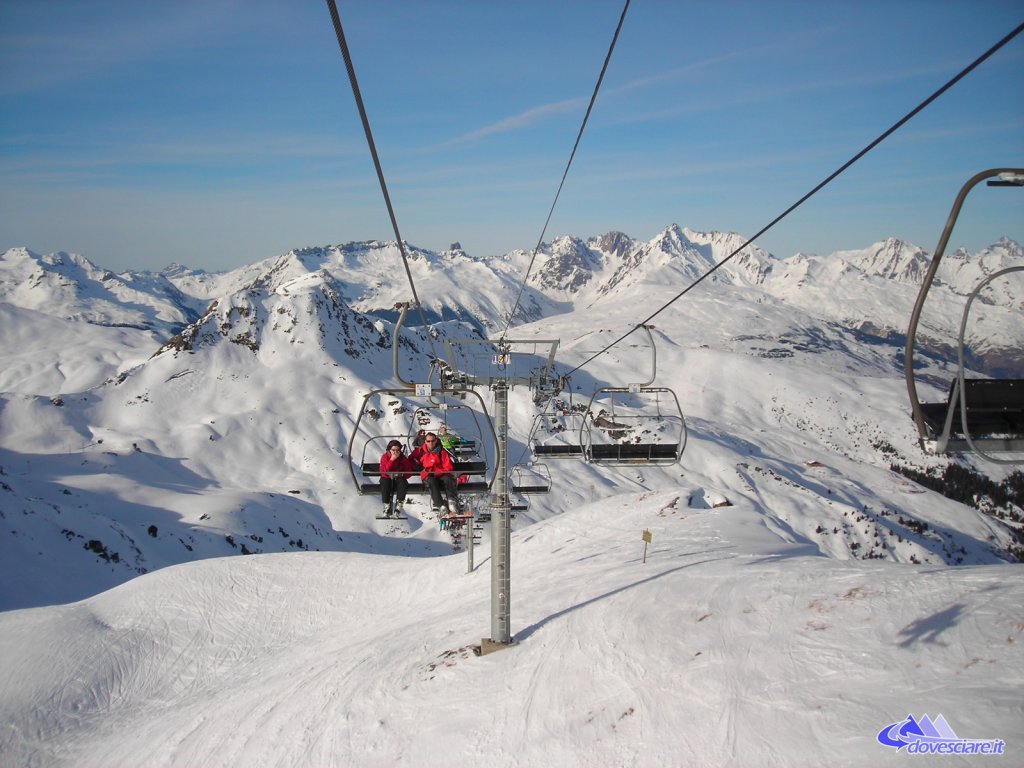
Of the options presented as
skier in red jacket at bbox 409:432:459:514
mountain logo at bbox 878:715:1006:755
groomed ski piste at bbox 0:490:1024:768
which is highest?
skier in red jacket at bbox 409:432:459:514

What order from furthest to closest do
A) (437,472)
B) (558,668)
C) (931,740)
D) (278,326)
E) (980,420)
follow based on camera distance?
1. (278,326)
2. (558,668)
3. (437,472)
4. (931,740)
5. (980,420)

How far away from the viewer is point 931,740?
9570 millimetres

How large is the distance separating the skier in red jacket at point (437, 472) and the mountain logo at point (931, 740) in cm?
829

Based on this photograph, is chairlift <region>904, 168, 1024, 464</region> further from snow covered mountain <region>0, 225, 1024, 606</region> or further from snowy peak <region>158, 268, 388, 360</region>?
snowy peak <region>158, 268, 388, 360</region>

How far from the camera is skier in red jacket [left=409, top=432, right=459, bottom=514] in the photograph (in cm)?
1348

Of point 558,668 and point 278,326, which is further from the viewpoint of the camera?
point 278,326

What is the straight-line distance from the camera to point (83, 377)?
171625 millimetres

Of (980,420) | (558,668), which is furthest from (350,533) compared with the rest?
(980,420)

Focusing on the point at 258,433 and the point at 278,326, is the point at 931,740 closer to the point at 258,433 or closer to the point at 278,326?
the point at 258,433

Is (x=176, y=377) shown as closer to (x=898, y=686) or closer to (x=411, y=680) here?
(x=411, y=680)

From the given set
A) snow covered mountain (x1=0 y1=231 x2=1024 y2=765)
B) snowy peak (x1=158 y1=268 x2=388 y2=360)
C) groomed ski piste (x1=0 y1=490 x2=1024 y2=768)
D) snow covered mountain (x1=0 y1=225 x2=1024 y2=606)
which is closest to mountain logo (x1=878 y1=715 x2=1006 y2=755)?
groomed ski piste (x1=0 y1=490 x2=1024 y2=768)

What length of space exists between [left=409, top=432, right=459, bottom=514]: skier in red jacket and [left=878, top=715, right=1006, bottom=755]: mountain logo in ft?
27.2

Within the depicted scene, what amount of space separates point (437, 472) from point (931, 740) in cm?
930

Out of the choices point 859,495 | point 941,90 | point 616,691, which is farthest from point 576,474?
point 941,90
